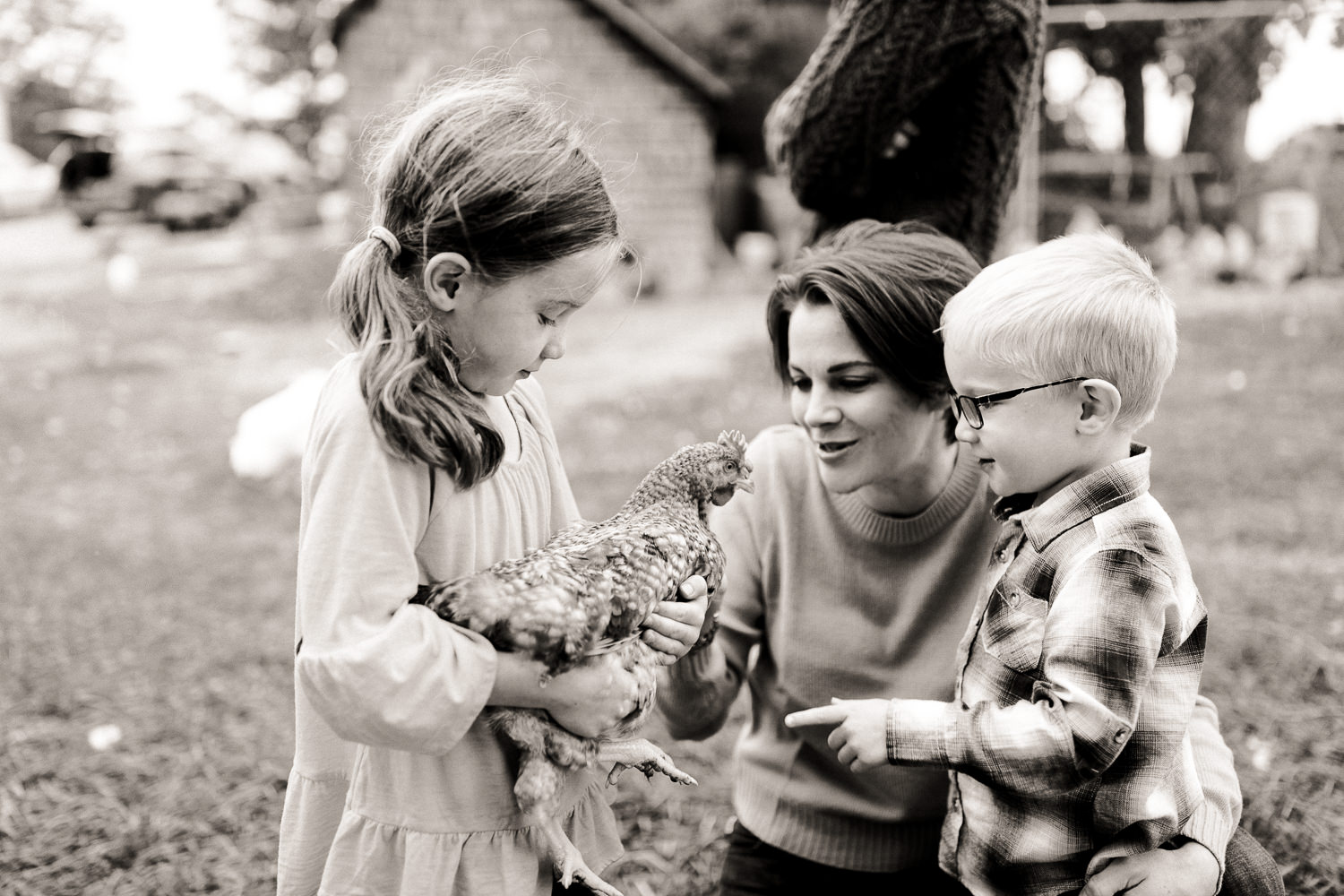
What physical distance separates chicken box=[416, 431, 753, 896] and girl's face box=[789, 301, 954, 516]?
1.61ft

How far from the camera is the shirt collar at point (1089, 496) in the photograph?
190 cm

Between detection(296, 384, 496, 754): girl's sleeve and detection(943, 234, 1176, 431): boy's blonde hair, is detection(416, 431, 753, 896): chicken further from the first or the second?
detection(943, 234, 1176, 431): boy's blonde hair

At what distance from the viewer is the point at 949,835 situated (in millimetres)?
2141

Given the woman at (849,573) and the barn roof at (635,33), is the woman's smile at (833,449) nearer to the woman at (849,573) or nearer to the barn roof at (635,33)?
the woman at (849,573)

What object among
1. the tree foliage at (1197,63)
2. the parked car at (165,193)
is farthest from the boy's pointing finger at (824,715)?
the parked car at (165,193)

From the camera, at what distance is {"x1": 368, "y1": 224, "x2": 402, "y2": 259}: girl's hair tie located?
1731 mm

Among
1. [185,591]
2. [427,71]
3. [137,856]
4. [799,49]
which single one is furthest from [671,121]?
[137,856]

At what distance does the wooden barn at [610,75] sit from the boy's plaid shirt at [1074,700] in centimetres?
1469

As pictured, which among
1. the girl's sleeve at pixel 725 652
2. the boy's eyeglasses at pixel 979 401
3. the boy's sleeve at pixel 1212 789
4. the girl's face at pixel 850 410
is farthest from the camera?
the girl's sleeve at pixel 725 652

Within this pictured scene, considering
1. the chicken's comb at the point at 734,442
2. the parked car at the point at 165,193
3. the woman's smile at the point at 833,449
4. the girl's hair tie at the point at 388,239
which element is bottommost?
the parked car at the point at 165,193

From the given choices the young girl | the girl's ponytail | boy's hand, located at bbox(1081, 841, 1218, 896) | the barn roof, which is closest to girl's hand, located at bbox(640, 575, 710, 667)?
the young girl

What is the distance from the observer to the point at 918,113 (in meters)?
3.00

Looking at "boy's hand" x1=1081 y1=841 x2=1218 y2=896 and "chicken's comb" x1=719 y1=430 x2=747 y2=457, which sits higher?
"chicken's comb" x1=719 y1=430 x2=747 y2=457

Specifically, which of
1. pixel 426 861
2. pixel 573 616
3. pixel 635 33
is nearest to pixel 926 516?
pixel 573 616
